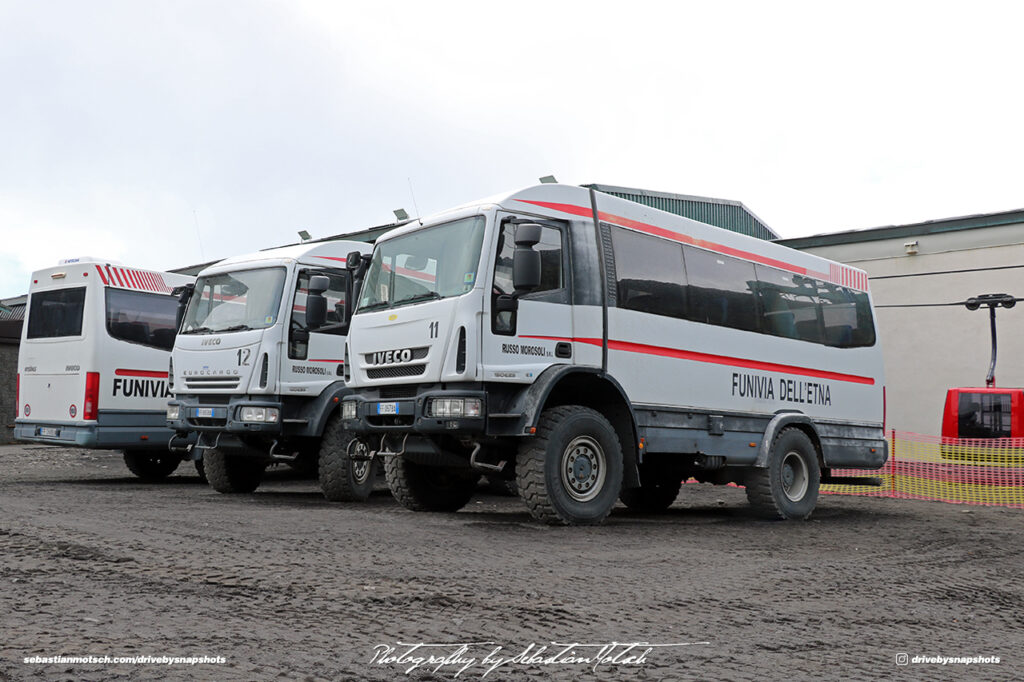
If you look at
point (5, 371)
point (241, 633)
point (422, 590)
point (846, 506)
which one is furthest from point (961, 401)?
point (5, 371)

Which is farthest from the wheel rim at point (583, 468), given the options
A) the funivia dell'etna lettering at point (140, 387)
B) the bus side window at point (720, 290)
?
the funivia dell'etna lettering at point (140, 387)

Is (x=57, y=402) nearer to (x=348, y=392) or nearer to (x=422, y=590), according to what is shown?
(x=348, y=392)

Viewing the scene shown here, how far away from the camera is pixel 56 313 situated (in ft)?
49.8

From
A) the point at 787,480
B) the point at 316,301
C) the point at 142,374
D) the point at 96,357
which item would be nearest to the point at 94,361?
the point at 96,357

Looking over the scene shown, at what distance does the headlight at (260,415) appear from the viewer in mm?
11281

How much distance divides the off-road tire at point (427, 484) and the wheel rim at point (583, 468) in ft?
4.44

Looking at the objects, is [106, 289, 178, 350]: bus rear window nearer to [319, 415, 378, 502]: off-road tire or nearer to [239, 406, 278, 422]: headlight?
[239, 406, 278, 422]: headlight

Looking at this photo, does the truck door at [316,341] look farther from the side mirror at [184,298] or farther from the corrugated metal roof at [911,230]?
the corrugated metal roof at [911,230]

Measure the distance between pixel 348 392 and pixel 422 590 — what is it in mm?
6547

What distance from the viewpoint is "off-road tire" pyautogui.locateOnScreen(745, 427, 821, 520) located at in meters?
10.7

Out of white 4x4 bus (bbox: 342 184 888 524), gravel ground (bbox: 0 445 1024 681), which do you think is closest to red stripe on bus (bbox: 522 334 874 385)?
white 4x4 bus (bbox: 342 184 888 524)

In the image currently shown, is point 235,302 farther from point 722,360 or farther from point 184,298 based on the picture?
point 722,360

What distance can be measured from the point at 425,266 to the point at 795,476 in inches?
203

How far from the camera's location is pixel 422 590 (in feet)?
Answer: 17.3
